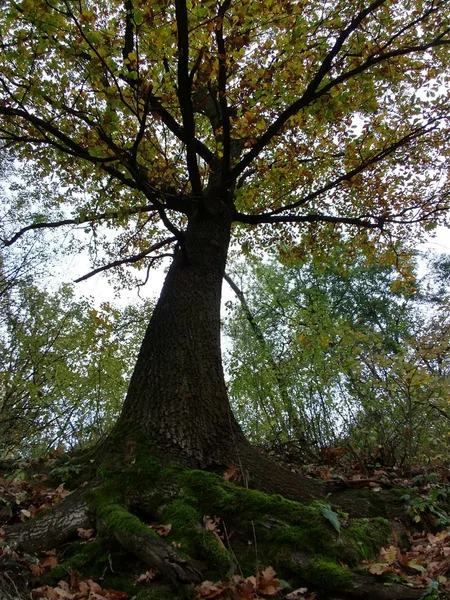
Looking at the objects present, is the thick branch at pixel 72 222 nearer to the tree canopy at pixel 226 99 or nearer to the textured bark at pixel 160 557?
the tree canopy at pixel 226 99

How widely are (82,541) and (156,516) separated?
485 mm

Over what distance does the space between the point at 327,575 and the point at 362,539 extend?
21.9 inches

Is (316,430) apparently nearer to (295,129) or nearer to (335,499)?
(335,499)

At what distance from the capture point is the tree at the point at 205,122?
3189mm

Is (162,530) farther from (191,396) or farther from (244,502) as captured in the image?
(191,396)

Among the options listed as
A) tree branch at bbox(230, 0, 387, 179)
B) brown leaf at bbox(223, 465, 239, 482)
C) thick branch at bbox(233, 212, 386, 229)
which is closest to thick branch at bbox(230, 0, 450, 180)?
tree branch at bbox(230, 0, 387, 179)

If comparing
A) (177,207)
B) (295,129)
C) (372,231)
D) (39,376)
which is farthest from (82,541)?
(39,376)

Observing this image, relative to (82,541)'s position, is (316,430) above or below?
above

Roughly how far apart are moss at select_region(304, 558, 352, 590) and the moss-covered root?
0.62 m

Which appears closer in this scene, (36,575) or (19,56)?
(36,575)

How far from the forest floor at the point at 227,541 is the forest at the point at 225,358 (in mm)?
17

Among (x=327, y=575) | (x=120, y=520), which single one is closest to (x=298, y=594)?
(x=327, y=575)

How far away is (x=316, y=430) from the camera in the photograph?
221 inches

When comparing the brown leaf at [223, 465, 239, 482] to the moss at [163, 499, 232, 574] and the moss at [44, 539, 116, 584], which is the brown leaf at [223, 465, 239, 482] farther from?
the moss at [44, 539, 116, 584]
